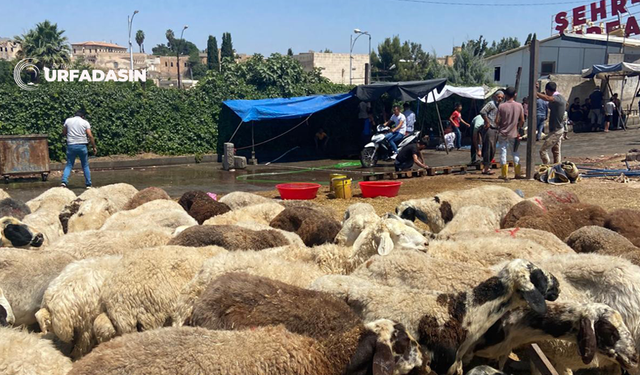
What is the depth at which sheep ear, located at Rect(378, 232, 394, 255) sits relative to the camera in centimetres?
526

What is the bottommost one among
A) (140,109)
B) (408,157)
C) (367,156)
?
(367,156)

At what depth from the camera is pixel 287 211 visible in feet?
23.9

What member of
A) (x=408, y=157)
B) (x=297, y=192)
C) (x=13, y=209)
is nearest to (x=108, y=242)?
(x=13, y=209)

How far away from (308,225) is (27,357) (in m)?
3.93

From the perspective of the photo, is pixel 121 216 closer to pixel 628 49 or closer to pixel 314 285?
pixel 314 285

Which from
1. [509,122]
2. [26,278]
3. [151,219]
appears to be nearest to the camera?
[26,278]

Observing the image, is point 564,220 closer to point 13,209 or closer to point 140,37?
point 13,209

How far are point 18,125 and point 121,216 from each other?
13.4 meters

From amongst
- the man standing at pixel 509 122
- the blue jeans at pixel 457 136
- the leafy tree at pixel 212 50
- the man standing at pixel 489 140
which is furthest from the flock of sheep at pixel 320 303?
the leafy tree at pixel 212 50

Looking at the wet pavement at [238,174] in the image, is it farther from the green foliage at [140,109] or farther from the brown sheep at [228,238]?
the brown sheep at [228,238]

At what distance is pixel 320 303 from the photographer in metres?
3.78

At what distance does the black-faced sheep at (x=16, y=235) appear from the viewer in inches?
252

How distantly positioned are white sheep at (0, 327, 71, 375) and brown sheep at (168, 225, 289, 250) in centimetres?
212

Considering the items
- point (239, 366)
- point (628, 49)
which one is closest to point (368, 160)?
point (239, 366)
